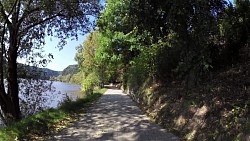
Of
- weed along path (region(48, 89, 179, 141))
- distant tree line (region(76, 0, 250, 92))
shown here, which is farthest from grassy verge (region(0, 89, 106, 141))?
distant tree line (region(76, 0, 250, 92))

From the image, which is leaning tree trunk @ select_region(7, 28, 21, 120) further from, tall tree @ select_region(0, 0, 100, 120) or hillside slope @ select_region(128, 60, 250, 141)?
hillside slope @ select_region(128, 60, 250, 141)

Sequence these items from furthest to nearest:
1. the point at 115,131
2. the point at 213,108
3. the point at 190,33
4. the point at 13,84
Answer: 1. the point at 13,84
2. the point at 190,33
3. the point at 115,131
4. the point at 213,108

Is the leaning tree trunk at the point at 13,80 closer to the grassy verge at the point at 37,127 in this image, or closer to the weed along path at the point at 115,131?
the grassy verge at the point at 37,127

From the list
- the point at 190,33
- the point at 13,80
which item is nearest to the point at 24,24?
the point at 13,80

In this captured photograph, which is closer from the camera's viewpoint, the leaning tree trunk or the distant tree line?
the distant tree line

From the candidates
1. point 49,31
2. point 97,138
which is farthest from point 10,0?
point 97,138

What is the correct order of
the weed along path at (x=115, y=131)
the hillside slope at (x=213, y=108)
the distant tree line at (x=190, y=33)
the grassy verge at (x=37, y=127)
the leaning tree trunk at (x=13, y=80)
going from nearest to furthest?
1. the hillside slope at (x=213, y=108)
2. the grassy verge at (x=37, y=127)
3. the weed along path at (x=115, y=131)
4. the distant tree line at (x=190, y=33)
5. the leaning tree trunk at (x=13, y=80)

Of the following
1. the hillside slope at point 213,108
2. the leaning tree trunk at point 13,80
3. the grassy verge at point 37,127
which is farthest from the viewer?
the leaning tree trunk at point 13,80

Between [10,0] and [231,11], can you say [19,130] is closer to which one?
[10,0]

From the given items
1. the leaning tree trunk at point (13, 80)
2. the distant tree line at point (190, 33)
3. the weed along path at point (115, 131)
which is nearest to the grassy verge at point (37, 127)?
the weed along path at point (115, 131)

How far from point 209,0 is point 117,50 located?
25.2 metres

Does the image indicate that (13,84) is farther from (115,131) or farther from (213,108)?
(213,108)

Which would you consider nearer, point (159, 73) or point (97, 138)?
point (97, 138)

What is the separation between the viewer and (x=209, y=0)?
29.7ft
